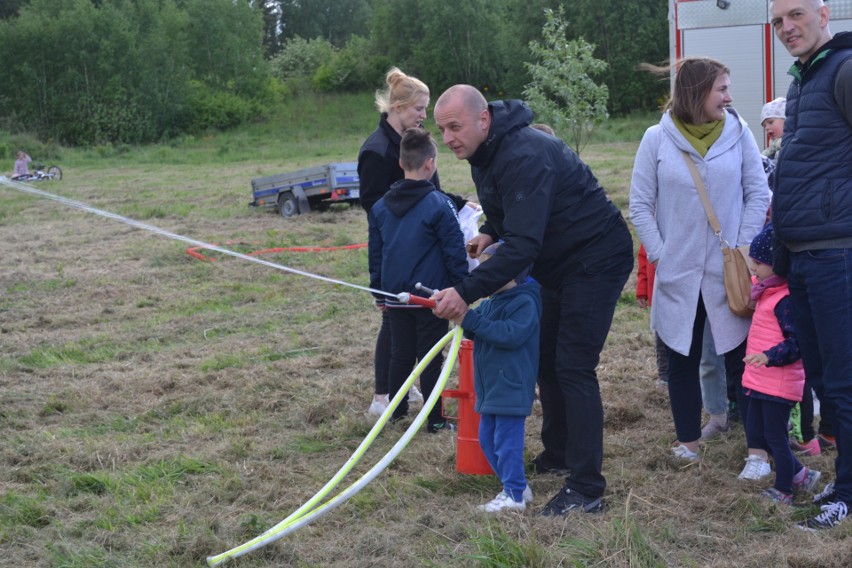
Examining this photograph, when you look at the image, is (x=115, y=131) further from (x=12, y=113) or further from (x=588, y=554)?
(x=588, y=554)

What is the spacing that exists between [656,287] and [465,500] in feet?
4.39

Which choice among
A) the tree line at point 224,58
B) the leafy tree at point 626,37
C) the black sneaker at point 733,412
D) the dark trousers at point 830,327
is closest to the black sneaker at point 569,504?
the dark trousers at point 830,327

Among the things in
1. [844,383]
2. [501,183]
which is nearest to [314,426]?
[501,183]

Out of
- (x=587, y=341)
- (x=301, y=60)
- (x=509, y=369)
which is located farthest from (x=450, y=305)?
(x=301, y=60)

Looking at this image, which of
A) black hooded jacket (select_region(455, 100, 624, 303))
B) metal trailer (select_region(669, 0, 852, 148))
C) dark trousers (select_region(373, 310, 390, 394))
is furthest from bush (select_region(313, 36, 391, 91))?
black hooded jacket (select_region(455, 100, 624, 303))

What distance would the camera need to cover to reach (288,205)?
663 inches

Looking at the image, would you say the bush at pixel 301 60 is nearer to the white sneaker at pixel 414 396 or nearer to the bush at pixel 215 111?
the bush at pixel 215 111

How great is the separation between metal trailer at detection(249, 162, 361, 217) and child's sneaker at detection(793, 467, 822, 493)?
12734 millimetres

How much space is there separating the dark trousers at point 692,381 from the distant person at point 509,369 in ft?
2.66

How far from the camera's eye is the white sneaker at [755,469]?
4328 millimetres

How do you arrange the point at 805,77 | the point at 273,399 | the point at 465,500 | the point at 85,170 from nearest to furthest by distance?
1. the point at 805,77
2. the point at 465,500
3. the point at 273,399
4. the point at 85,170

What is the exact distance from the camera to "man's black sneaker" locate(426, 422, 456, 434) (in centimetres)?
540

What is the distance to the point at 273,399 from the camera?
6.26 m

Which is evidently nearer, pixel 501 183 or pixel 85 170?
pixel 501 183
